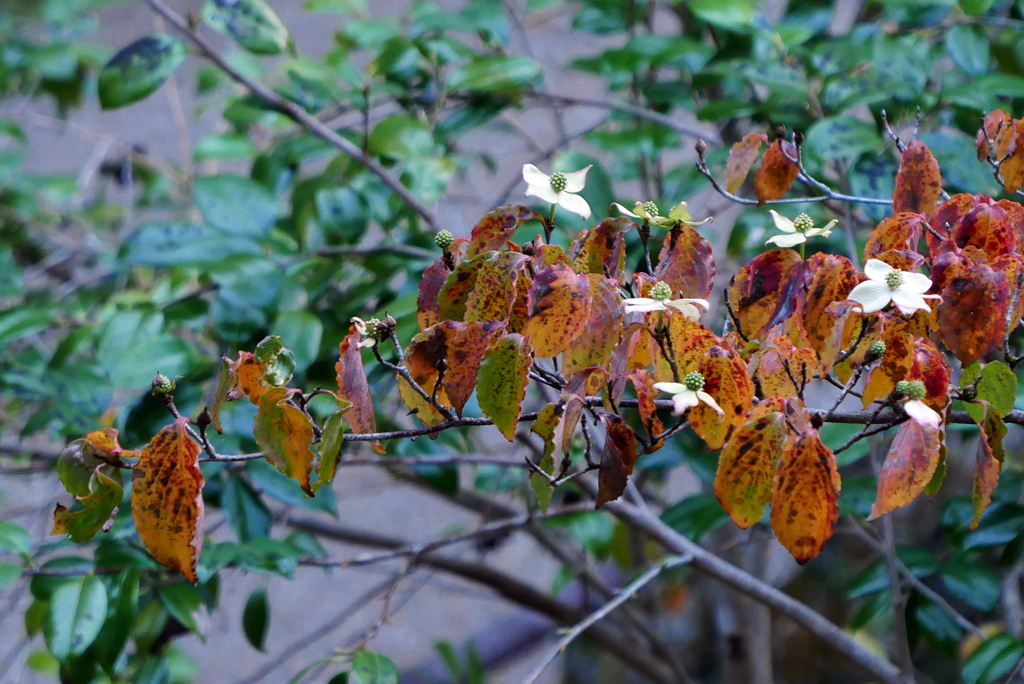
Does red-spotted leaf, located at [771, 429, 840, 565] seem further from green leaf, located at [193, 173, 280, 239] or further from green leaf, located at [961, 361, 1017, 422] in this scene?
green leaf, located at [193, 173, 280, 239]

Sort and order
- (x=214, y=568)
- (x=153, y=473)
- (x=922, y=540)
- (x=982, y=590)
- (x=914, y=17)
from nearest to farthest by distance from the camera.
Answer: (x=153, y=473) → (x=214, y=568) → (x=982, y=590) → (x=914, y=17) → (x=922, y=540)

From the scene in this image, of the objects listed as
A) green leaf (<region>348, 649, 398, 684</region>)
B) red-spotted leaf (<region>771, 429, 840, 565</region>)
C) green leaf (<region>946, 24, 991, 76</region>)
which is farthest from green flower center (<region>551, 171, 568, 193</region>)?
green leaf (<region>946, 24, 991, 76</region>)

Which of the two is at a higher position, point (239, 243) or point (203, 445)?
point (203, 445)

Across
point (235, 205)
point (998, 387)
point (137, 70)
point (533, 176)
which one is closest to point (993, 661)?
point (998, 387)

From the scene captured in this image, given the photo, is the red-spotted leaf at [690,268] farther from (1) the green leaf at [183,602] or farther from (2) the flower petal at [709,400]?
Result: (1) the green leaf at [183,602]

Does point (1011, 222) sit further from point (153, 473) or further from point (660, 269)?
point (153, 473)

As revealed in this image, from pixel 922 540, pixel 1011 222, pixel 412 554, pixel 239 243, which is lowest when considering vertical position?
pixel 922 540

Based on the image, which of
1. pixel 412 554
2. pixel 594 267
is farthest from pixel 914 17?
pixel 412 554

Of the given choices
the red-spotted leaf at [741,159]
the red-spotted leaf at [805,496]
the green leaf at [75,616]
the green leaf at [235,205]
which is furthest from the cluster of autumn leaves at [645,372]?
the green leaf at [235,205]
